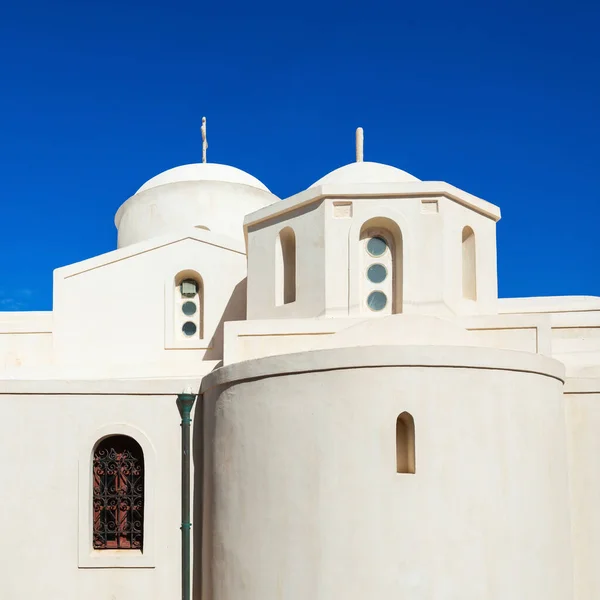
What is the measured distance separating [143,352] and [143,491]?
11.4 feet

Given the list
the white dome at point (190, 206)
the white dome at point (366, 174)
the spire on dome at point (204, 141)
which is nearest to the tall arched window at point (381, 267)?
the white dome at point (366, 174)

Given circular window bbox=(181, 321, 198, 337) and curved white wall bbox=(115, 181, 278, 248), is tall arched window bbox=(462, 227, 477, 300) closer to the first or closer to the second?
circular window bbox=(181, 321, 198, 337)

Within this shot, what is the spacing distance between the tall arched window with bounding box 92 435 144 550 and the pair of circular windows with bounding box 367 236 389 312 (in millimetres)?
3643

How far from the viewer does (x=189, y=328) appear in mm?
14148

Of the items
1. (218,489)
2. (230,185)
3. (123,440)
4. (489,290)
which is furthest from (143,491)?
(230,185)

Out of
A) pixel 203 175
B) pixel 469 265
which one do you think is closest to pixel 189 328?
pixel 469 265

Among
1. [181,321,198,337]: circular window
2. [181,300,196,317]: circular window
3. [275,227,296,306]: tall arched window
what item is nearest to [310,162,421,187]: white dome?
[275,227,296,306]: tall arched window

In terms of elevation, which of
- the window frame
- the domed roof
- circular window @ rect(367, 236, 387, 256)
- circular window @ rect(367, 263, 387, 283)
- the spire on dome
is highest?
the spire on dome

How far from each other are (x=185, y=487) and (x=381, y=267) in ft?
12.9

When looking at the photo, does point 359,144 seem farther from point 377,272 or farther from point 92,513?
point 92,513

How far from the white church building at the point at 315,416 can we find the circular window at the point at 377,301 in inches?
1.2

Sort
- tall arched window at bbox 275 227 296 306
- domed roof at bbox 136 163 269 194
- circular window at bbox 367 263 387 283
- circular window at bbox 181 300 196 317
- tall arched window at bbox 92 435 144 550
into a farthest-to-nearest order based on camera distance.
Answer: domed roof at bbox 136 163 269 194 → circular window at bbox 181 300 196 317 → tall arched window at bbox 275 227 296 306 → circular window at bbox 367 263 387 283 → tall arched window at bbox 92 435 144 550

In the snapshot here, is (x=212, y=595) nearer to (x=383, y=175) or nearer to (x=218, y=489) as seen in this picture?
(x=218, y=489)

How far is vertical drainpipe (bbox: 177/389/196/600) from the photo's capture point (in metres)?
10.4
